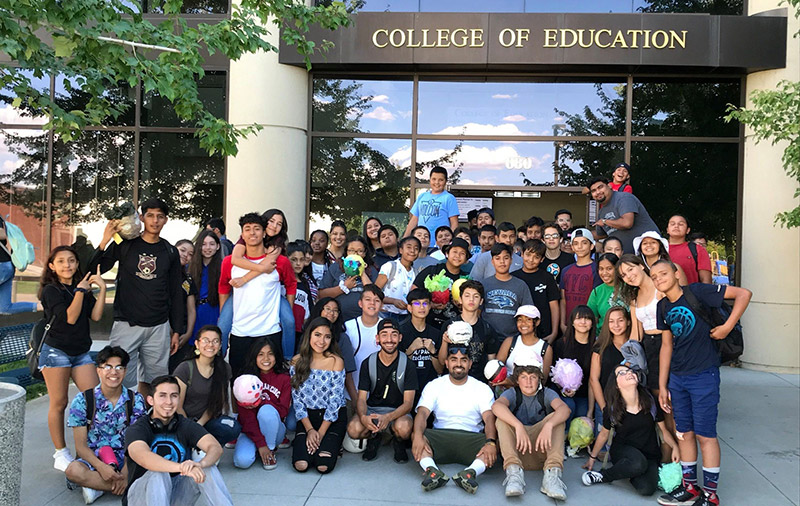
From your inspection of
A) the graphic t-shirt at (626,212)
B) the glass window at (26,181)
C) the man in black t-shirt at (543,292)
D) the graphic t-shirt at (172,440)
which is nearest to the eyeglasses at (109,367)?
the graphic t-shirt at (172,440)

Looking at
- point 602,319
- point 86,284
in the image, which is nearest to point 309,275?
point 86,284

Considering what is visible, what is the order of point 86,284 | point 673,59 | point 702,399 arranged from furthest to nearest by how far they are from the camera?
point 673,59 → point 86,284 → point 702,399

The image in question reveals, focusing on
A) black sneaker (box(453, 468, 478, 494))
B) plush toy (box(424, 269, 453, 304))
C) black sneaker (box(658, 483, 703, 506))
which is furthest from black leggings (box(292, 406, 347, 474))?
black sneaker (box(658, 483, 703, 506))

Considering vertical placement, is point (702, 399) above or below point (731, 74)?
below

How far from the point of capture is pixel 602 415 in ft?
17.2

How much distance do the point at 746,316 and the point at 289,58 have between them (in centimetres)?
734

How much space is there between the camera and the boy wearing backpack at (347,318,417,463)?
535 centimetres

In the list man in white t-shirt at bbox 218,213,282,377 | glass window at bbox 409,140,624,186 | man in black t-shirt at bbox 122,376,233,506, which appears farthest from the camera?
glass window at bbox 409,140,624,186

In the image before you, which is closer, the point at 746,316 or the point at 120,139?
the point at 746,316

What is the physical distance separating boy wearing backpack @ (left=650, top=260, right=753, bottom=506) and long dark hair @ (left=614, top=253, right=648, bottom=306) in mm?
436

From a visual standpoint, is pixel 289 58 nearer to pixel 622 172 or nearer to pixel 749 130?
pixel 622 172

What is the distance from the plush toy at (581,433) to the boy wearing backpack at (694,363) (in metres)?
0.86

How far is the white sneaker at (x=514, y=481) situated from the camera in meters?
4.59

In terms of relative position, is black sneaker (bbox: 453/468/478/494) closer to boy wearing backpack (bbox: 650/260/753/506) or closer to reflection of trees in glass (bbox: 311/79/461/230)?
boy wearing backpack (bbox: 650/260/753/506)
